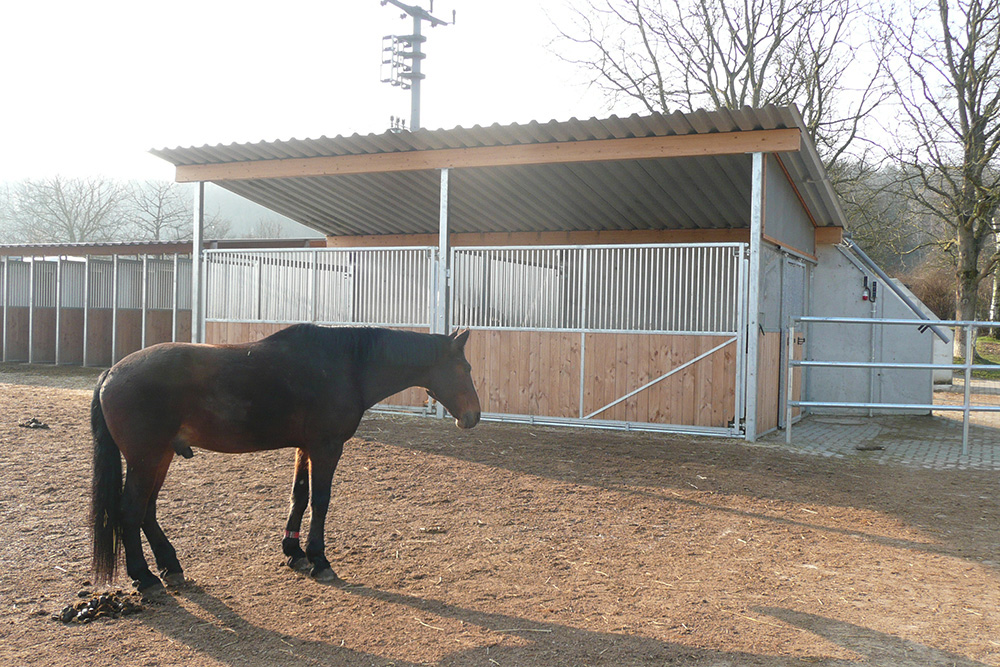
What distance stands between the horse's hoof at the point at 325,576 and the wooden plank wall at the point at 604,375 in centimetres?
548

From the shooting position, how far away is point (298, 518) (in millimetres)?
3895

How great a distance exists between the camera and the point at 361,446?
7.36 metres

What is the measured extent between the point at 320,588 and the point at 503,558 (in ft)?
3.34

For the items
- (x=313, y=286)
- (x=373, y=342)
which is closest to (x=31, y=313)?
(x=313, y=286)

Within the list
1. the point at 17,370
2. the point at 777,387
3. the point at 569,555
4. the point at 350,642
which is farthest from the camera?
the point at 17,370

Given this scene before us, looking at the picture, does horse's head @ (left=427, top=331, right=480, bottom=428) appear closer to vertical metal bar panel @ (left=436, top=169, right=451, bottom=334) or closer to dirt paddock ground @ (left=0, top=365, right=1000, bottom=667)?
dirt paddock ground @ (left=0, top=365, right=1000, bottom=667)

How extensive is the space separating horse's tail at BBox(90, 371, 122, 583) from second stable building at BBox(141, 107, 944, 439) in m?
5.82

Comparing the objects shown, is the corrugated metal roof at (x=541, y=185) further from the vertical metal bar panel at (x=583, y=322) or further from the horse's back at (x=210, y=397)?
the horse's back at (x=210, y=397)

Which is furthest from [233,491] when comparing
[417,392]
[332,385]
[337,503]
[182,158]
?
[182,158]

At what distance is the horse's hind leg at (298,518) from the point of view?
3836mm

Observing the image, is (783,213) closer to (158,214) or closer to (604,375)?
(604,375)

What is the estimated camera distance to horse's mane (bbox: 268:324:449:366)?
13.1ft

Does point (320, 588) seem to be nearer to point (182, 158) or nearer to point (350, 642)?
point (350, 642)

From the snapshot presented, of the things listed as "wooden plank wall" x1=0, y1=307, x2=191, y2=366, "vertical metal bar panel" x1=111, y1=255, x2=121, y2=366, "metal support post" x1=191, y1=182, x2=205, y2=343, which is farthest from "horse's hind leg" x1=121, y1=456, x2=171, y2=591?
"vertical metal bar panel" x1=111, y1=255, x2=121, y2=366
